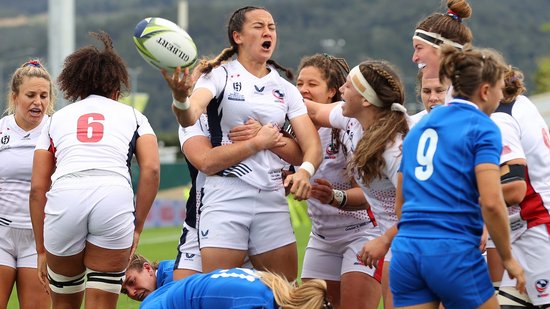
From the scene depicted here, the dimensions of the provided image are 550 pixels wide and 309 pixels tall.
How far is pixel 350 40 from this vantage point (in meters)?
101

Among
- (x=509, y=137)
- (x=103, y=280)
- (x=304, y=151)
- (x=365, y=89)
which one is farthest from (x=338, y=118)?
(x=103, y=280)

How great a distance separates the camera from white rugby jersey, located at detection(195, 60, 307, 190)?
6.80m

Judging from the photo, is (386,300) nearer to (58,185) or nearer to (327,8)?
(58,185)

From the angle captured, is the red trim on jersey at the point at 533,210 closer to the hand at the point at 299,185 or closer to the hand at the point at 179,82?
the hand at the point at 299,185

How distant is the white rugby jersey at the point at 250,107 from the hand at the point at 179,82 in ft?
2.18

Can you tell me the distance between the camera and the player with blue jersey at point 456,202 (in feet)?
16.5

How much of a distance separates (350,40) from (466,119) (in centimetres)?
9653

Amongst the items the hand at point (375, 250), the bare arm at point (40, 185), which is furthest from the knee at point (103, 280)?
the hand at point (375, 250)

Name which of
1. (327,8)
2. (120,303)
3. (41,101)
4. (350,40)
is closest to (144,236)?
(120,303)

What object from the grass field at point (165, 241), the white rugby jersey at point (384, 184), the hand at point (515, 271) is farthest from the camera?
the grass field at point (165, 241)

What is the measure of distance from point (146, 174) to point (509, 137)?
7.69 feet

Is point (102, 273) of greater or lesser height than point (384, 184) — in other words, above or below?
below

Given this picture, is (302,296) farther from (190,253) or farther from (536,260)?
(190,253)

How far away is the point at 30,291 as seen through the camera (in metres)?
7.52
